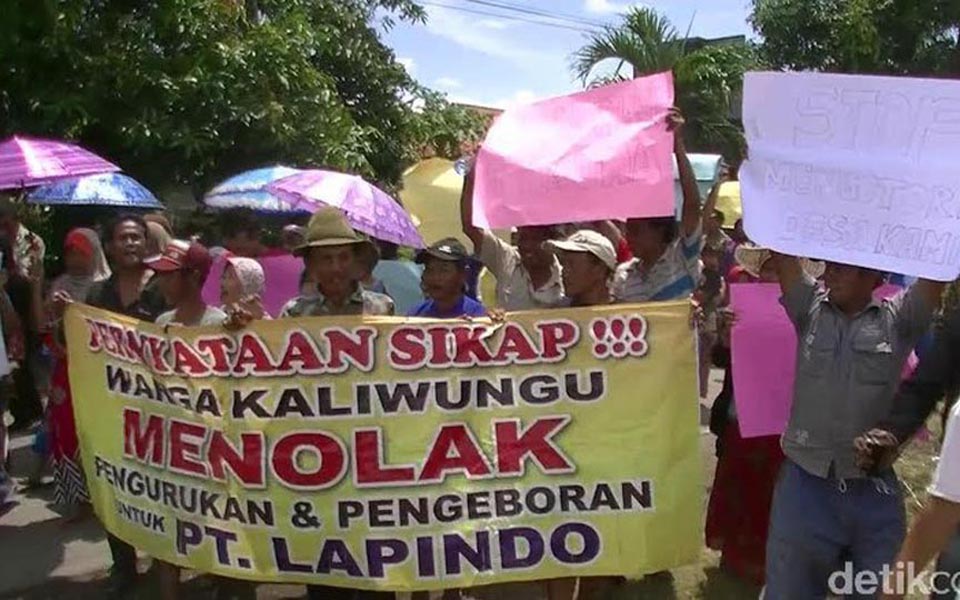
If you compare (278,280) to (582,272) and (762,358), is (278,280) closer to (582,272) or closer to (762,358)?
(582,272)

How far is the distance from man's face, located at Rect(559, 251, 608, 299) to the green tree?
46.1 feet

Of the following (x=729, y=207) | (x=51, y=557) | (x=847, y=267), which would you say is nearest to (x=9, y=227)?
(x=51, y=557)

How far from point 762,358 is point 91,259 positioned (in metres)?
3.82

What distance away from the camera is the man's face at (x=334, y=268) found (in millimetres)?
3963

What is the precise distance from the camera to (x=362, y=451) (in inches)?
148

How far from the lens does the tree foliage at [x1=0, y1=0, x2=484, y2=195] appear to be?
29.1 ft

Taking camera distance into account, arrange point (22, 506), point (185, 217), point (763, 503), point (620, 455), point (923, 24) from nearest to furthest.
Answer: point (620, 455) → point (763, 503) → point (22, 506) → point (185, 217) → point (923, 24)

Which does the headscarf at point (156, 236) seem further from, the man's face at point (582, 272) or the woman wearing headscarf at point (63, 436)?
the man's face at point (582, 272)

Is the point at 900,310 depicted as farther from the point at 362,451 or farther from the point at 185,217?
the point at 185,217

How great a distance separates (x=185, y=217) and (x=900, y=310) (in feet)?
28.8

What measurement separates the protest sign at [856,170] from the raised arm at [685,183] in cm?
47

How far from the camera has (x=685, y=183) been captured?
13.3ft

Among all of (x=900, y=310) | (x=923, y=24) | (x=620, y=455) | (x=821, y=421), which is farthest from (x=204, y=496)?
(x=923, y=24)

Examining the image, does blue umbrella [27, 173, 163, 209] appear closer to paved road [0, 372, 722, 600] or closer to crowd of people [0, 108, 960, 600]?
crowd of people [0, 108, 960, 600]
